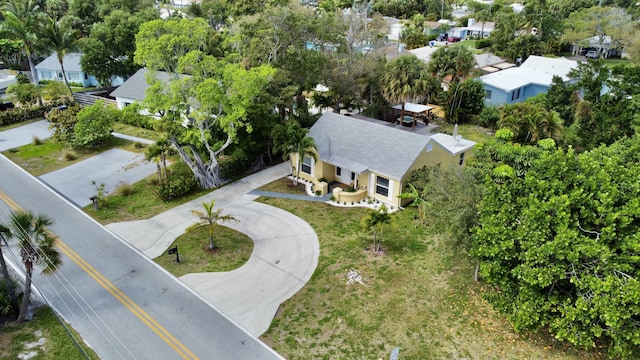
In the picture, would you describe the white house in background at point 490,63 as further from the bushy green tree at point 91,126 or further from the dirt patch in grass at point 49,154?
the bushy green tree at point 91,126

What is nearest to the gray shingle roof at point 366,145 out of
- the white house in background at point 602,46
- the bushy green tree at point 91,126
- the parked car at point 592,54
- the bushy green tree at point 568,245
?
the bushy green tree at point 568,245

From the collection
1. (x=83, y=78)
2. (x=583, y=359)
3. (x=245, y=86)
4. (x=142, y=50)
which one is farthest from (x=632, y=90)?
(x=83, y=78)

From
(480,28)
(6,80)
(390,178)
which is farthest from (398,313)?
(480,28)

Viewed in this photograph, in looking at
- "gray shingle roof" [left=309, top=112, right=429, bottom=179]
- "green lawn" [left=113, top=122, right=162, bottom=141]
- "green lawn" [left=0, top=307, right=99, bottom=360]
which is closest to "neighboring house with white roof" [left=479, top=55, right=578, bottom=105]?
"gray shingle roof" [left=309, top=112, right=429, bottom=179]

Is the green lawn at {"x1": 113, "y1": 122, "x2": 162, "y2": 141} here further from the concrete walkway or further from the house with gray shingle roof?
the concrete walkway

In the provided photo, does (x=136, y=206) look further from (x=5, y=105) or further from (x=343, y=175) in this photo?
(x=5, y=105)

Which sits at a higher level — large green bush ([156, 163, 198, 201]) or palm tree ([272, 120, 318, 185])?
palm tree ([272, 120, 318, 185])
